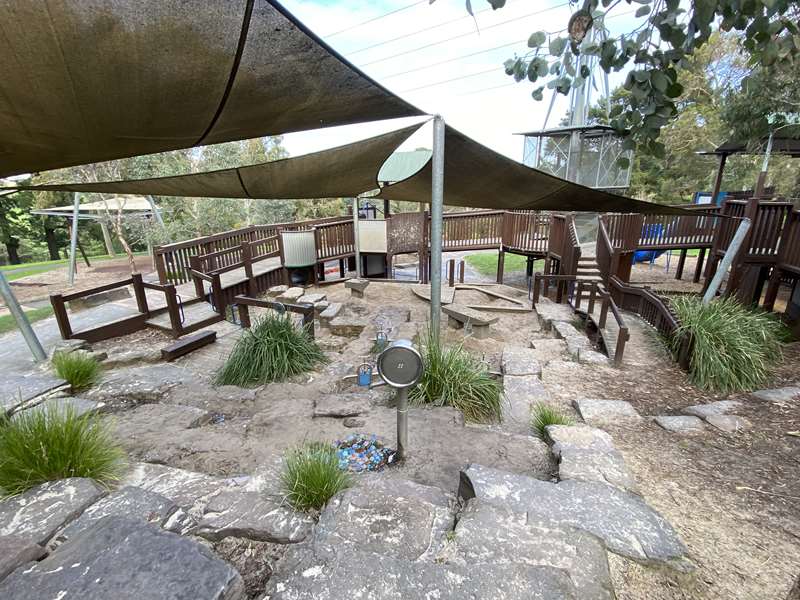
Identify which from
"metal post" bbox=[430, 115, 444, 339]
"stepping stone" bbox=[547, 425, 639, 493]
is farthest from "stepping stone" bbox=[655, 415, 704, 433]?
"metal post" bbox=[430, 115, 444, 339]

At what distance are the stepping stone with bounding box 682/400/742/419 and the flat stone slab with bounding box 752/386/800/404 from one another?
0.95 feet

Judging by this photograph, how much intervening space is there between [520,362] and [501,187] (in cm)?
236

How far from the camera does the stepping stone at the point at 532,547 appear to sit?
133cm

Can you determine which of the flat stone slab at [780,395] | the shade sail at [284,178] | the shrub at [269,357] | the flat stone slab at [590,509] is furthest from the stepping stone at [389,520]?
the flat stone slab at [780,395]

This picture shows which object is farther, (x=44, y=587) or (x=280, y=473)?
(x=280, y=473)

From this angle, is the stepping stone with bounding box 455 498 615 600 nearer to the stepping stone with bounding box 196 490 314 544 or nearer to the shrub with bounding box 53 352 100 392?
the stepping stone with bounding box 196 490 314 544

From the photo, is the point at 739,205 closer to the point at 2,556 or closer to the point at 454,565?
the point at 454,565

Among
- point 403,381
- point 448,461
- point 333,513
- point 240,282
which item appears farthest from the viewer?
point 240,282

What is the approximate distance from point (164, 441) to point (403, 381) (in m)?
1.98

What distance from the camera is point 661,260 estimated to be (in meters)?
15.3

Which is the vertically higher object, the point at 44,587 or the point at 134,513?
the point at 44,587

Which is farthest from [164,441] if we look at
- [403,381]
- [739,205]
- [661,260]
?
[661,260]

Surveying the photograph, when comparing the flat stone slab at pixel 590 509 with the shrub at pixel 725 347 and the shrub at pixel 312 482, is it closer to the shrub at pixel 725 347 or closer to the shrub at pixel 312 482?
the shrub at pixel 312 482

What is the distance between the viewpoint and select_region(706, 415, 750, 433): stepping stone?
326 cm
